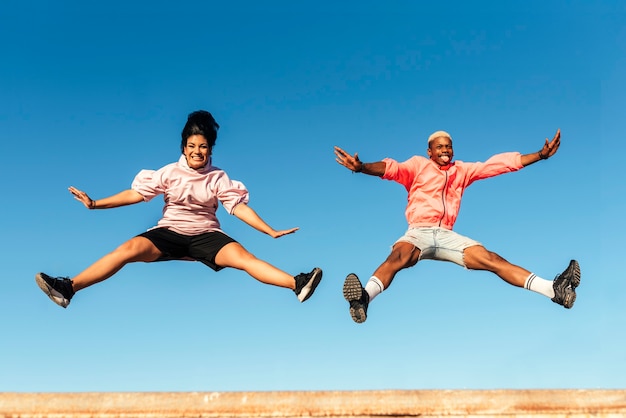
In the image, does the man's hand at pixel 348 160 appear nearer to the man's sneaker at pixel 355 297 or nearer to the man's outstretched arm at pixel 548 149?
the man's sneaker at pixel 355 297

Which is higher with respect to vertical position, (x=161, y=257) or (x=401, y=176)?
(x=401, y=176)

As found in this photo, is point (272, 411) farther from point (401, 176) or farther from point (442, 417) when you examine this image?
point (401, 176)

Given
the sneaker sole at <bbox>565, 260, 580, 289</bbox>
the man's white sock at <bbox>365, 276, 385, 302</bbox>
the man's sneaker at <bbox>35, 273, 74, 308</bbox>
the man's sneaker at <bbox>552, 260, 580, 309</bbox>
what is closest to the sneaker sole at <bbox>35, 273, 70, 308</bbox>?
the man's sneaker at <bbox>35, 273, 74, 308</bbox>

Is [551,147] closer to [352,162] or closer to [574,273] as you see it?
[574,273]

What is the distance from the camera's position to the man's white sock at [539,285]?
261 inches

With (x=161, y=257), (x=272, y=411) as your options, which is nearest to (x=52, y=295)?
(x=161, y=257)

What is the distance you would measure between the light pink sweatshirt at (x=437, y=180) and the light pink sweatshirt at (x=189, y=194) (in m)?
1.75

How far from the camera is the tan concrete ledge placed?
160 inches

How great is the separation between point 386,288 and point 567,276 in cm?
177

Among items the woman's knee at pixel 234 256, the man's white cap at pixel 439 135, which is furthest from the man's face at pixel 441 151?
the woman's knee at pixel 234 256

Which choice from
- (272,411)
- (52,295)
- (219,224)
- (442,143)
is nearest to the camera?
(272,411)

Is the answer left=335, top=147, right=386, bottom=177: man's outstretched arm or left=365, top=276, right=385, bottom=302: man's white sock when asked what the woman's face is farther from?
left=365, top=276, right=385, bottom=302: man's white sock

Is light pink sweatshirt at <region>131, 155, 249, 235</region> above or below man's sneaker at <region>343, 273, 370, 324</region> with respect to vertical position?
above

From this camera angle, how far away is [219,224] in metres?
6.98
